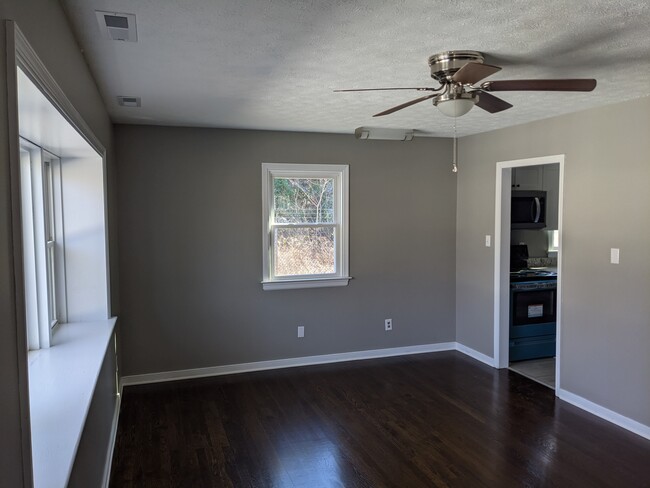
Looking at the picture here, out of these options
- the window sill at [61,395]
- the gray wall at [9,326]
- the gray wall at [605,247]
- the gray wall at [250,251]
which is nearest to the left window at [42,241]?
the window sill at [61,395]

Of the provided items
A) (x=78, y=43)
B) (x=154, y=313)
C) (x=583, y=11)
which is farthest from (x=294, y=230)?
(x=583, y=11)

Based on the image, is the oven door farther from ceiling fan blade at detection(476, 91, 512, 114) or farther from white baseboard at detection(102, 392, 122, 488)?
white baseboard at detection(102, 392, 122, 488)

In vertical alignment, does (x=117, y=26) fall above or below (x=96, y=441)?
above

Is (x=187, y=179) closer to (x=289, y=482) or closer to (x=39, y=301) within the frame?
(x=39, y=301)

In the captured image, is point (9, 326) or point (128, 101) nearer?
point (9, 326)

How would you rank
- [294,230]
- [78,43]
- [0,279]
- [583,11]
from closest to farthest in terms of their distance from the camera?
[0,279] → [583,11] → [78,43] → [294,230]

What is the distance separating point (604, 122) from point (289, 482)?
3.35m

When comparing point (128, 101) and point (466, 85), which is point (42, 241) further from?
point (466, 85)

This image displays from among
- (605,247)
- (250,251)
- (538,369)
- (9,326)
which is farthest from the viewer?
(538,369)

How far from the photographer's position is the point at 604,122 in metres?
3.70

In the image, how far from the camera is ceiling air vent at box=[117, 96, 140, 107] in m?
3.41

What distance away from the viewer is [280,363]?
4953mm

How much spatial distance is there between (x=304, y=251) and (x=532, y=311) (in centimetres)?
242

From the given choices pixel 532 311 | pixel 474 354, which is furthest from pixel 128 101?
pixel 532 311
